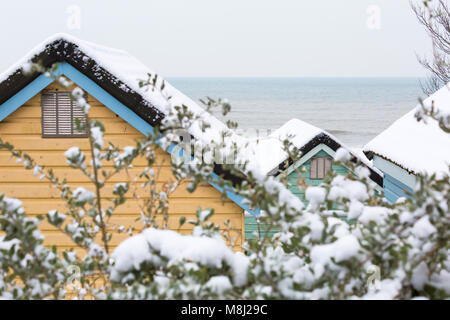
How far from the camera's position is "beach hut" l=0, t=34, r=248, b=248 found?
443cm

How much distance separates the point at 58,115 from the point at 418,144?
4.23 m

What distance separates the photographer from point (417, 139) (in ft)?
19.9

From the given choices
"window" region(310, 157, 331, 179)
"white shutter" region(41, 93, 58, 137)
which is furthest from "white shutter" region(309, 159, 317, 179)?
"white shutter" region(41, 93, 58, 137)

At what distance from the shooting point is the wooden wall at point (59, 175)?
4648mm

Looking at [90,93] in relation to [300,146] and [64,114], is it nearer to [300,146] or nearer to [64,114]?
[64,114]

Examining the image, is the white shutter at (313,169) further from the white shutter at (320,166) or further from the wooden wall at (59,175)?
the wooden wall at (59,175)

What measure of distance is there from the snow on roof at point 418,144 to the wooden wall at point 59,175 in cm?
219

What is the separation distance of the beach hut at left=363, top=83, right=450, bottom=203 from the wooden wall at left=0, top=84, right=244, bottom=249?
222cm

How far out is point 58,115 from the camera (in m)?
4.70

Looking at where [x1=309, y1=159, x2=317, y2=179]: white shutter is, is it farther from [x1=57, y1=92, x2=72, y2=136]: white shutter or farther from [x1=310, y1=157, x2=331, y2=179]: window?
[x1=57, y1=92, x2=72, y2=136]: white shutter

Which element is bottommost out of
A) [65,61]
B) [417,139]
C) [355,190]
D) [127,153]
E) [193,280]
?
[193,280]

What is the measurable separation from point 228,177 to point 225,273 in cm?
217
